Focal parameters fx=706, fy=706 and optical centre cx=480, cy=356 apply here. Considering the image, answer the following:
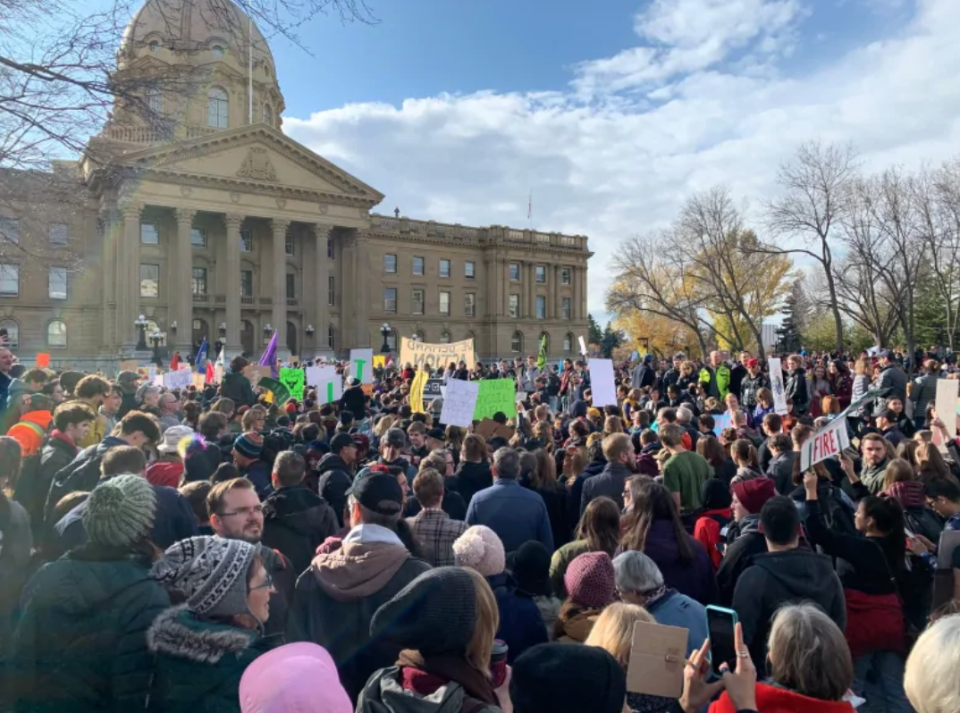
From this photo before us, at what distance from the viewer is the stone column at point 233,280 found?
54.0 metres

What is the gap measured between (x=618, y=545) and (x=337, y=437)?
3.70 metres

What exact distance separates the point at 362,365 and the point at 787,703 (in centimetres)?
1918

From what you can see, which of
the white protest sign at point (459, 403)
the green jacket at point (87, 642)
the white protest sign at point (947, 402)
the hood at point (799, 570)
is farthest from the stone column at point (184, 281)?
the hood at point (799, 570)

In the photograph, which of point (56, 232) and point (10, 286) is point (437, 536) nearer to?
point (56, 232)

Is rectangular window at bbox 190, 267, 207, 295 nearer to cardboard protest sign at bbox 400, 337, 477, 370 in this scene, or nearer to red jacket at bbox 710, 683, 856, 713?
cardboard protest sign at bbox 400, 337, 477, 370

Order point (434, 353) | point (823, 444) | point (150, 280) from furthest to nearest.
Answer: point (150, 280) < point (434, 353) < point (823, 444)

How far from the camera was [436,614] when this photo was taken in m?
2.38

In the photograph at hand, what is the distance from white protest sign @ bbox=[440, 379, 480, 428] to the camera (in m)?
11.6

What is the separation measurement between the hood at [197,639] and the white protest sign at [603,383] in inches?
433

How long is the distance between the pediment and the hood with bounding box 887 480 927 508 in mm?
51970

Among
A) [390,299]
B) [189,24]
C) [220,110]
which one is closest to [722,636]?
[189,24]

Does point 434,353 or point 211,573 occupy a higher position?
point 434,353

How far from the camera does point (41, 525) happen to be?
622cm

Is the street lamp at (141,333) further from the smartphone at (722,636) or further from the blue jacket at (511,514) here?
the smartphone at (722,636)
